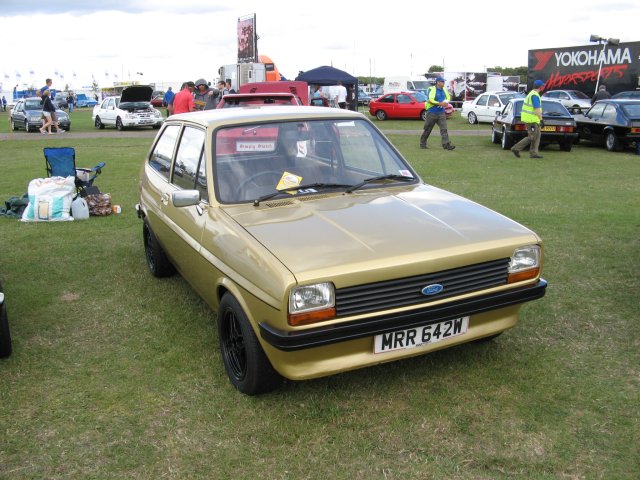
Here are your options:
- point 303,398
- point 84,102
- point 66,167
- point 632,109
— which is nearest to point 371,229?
point 303,398

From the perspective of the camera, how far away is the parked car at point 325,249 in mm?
3082

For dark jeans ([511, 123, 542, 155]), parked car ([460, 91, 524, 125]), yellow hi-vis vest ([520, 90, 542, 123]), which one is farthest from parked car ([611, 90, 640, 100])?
yellow hi-vis vest ([520, 90, 542, 123])

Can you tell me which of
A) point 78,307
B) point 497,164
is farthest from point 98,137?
point 78,307

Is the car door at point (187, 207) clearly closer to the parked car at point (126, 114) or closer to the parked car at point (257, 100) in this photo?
the parked car at point (257, 100)

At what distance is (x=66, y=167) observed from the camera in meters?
8.78

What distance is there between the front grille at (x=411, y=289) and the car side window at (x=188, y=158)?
1.75 metres

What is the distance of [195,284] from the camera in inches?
173

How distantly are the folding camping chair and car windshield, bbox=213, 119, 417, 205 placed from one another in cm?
518

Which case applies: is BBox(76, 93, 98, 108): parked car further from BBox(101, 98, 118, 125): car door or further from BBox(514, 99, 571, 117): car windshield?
BBox(514, 99, 571, 117): car windshield

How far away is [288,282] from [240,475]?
37.8 inches

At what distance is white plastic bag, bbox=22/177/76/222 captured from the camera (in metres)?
8.15

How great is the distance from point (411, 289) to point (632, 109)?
47.4 feet

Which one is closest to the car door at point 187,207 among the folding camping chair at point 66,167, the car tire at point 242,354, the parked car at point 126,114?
the car tire at point 242,354

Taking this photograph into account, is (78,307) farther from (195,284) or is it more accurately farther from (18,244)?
(18,244)
